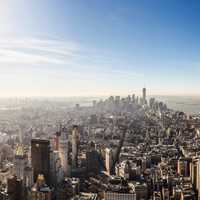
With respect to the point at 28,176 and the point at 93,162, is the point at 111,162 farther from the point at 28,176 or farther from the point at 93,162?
the point at 28,176

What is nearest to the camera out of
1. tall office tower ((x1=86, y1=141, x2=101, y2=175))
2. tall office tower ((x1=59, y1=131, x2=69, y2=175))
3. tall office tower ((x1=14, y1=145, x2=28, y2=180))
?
tall office tower ((x1=14, y1=145, x2=28, y2=180))

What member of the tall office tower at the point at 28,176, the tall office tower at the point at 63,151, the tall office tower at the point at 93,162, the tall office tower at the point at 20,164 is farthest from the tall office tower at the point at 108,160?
the tall office tower at the point at 28,176

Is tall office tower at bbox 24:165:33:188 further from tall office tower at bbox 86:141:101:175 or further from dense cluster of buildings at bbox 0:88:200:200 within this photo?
tall office tower at bbox 86:141:101:175

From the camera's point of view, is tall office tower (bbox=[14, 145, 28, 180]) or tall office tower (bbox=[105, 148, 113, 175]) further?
tall office tower (bbox=[105, 148, 113, 175])

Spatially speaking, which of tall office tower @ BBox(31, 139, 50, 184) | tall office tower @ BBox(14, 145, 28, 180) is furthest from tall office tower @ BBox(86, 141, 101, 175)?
tall office tower @ BBox(14, 145, 28, 180)

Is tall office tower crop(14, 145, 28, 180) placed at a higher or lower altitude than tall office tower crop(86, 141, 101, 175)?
higher

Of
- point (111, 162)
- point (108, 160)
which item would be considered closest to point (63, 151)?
point (108, 160)

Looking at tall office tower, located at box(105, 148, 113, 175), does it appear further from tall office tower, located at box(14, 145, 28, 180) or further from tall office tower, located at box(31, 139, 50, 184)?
tall office tower, located at box(14, 145, 28, 180)

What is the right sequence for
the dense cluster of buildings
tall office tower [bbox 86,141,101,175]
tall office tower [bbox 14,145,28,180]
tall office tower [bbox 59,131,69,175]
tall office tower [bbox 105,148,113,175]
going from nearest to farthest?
the dense cluster of buildings < tall office tower [bbox 14,145,28,180] < tall office tower [bbox 59,131,69,175] < tall office tower [bbox 86,141,101,175] < tall office tower [bbox 105,148,113,175]
